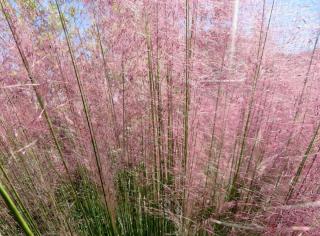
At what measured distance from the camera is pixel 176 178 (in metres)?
1.24

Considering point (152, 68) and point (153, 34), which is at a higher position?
point (153, 34)

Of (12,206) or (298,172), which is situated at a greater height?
(12,206)

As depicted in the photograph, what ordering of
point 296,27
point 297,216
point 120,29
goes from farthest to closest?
point 296,27 < point 120,29 < point 297,216

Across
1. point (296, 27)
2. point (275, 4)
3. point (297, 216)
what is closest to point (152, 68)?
A: point (275, 4)

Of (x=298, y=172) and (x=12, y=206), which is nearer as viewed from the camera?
(x=12, y=206)

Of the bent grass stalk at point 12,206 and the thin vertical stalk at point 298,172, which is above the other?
the bent grass stalk at point 12,206

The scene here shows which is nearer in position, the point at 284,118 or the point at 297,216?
the point at 297,216

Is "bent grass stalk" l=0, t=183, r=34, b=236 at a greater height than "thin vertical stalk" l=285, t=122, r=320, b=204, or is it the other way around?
"bent grass stalk" l=0, t=183, r=34, b=236

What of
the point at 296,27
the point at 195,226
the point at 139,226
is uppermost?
the point at 296,27

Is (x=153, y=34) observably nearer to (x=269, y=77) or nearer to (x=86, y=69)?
(x=86, y=69)

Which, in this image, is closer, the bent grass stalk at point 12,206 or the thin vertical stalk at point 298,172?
the bent grass stalk at point 12,206

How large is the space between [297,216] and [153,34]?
0.90 metres

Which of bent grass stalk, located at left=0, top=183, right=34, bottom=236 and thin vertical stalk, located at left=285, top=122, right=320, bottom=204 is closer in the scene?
bent grass stalk, located at left=0, top=183, right=34, bottom=236

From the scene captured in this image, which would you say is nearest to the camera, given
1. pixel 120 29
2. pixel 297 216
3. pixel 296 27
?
pixel 297 216
